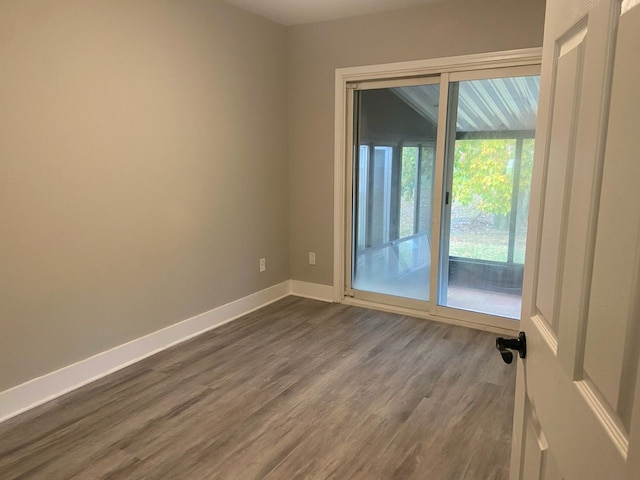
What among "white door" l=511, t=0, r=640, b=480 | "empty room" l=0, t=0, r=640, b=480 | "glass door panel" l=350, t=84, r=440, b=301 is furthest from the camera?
"glass door panel" l=350, t=84, r=440, b=301

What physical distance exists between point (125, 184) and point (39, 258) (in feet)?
2.22

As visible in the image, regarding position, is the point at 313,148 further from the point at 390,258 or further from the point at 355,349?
the point at 355,349

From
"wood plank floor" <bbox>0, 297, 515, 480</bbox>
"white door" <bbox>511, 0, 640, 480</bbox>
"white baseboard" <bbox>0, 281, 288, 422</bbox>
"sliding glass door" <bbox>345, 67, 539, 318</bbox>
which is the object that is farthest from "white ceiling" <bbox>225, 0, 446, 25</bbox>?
"white door" <bbox>511, 0, 640, 480</bbox>

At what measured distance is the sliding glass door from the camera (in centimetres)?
342

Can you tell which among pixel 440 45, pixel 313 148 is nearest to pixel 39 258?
pixel 313 148

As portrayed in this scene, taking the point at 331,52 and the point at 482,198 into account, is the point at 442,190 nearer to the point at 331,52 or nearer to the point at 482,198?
the point at 482,198

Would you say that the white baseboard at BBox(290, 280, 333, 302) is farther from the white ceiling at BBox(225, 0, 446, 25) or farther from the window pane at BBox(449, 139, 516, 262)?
the white ceiling at BBox(225, 0, 446, 25)

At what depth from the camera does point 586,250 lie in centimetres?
68

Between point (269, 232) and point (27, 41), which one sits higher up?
point (27, 41)

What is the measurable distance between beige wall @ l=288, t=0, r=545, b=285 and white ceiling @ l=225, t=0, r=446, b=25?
3.6 inches

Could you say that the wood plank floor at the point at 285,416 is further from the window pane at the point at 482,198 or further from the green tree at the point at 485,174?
the green tree at the point at 485,174

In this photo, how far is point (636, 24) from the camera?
53 centimetres

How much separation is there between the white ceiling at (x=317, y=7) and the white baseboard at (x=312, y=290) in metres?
2.43

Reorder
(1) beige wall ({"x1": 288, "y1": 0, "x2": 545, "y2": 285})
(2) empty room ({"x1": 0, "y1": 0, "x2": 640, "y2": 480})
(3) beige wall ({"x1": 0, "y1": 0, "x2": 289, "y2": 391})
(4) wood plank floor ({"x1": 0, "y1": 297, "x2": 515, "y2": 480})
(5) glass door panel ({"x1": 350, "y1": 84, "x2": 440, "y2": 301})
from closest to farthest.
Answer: (2) empty room ({"x1": 0, "y1": 0, "x2": 640, "y2": 480})
(4) wood plank floor ({"x1": 0, "y1": 297, "x2": 515, "y2": 480})
(3) beige wall ({"x1": 0, "y1": 0, "x2": 289, "y2": 391})
(1) beige wall ({"x1": 288, "y1": 0, "x2": 545, "y2": 285})
(5) glass door panel ({"x1": 350, "y1": 84, "x2": 440, "y2": 301})
